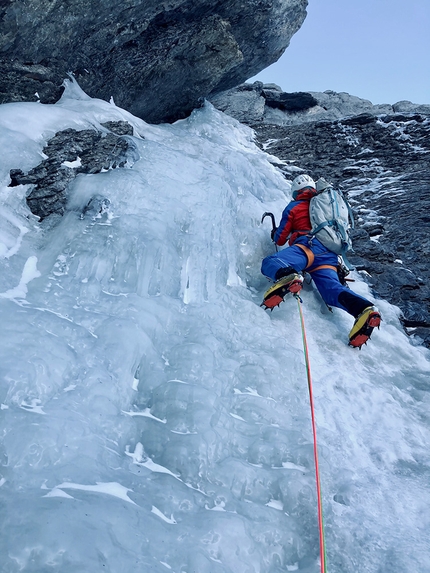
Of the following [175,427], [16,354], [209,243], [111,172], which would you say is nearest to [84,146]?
[111,172]

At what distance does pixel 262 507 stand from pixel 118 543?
784mm

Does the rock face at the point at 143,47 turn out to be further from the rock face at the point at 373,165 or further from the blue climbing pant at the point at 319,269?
the blue climbing pant at the point at 319,269

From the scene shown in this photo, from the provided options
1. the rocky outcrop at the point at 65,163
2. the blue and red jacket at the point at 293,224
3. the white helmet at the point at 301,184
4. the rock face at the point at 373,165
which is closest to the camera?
the rocky outcrop at the point at 65,163

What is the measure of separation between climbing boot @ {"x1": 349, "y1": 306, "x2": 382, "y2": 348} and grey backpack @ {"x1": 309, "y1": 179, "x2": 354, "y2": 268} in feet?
3.26

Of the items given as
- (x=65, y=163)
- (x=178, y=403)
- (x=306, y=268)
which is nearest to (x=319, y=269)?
(x=306, y=268)

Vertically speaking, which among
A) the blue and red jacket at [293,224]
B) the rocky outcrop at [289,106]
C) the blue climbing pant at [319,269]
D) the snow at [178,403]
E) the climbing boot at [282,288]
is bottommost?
the snow at [178,403]

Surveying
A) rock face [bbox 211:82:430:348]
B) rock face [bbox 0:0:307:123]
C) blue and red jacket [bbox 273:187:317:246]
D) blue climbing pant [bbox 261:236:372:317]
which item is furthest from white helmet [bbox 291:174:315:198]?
rock face [bbox 0:0:307:123]

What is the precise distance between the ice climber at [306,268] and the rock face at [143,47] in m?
3.35

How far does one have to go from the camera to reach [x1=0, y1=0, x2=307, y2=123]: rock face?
5503mm

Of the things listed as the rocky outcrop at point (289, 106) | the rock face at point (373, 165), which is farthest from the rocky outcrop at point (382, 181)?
the rocky outcrop at point (289, 106)

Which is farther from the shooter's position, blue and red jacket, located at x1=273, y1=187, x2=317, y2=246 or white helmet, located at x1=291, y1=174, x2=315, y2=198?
white helmet, located at x1=291, y1=174, x2=315, y2=198

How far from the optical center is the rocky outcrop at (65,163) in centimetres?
445

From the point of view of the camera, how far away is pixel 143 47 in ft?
22.8

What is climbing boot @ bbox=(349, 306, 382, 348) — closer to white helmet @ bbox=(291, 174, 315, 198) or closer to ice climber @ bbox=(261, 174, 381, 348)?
ice climber @ bbox=(261, 174, 381, 348)
